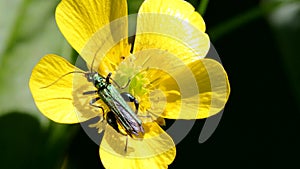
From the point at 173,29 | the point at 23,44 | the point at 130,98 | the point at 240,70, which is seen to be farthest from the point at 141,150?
the point at 240,70

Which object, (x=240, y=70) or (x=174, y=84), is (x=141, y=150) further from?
(x=240, y=70)

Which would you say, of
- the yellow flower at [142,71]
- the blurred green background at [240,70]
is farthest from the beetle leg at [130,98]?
the blurred green background at [240,70]

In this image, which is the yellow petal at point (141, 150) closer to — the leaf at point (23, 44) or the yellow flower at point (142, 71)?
the yellow flower at point (142, 71)

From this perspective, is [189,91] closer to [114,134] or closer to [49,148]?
[114,134]

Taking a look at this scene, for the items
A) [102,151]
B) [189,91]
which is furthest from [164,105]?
[102,151]

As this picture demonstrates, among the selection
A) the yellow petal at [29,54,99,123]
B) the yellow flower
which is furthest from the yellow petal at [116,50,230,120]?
the yellow petal at [29,54,99,123]

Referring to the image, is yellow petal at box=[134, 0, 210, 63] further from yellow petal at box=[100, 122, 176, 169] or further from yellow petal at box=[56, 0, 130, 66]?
yellow petal at box=[100, 122, 176, 169]

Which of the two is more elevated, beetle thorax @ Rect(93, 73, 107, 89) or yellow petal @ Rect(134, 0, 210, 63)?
yellow petal @ Rect(134, 0, 210, 63)
